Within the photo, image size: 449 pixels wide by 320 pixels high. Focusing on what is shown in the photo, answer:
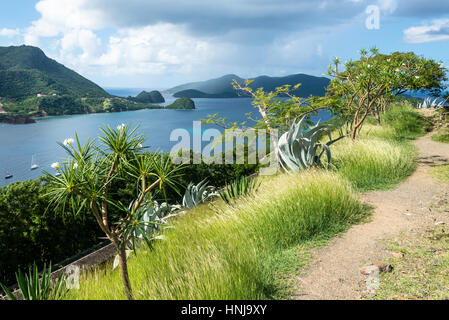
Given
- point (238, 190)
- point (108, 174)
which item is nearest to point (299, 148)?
point (238, 190)

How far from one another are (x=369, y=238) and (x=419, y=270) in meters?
0.69

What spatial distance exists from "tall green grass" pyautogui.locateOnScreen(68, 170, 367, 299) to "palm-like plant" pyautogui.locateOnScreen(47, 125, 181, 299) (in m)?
0.45

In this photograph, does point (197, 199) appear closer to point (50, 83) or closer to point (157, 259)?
point (157, 259)

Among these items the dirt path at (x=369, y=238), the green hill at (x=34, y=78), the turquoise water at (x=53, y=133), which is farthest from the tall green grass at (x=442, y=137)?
the green hill at (x=34, y=78)

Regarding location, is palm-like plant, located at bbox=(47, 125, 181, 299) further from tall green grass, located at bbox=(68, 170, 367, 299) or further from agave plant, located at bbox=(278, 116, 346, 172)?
agave plant, located at bbox=(278, 116, 346, 172)

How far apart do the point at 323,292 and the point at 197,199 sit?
4119 mm

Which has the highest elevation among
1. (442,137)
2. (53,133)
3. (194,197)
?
(442,137)

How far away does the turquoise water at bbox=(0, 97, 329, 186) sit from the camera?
28.2m

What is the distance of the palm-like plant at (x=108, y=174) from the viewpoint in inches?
76.4

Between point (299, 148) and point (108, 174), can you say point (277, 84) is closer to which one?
point (299, 148)

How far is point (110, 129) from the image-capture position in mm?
2156

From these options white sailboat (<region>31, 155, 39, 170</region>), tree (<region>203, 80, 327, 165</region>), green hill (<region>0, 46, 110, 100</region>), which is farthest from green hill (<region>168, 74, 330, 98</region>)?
green hill (<region>0, 46, 110, 100</region>)

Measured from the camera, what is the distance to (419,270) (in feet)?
8.57

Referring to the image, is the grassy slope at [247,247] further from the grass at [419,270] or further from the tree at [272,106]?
the tree at [272,106]
